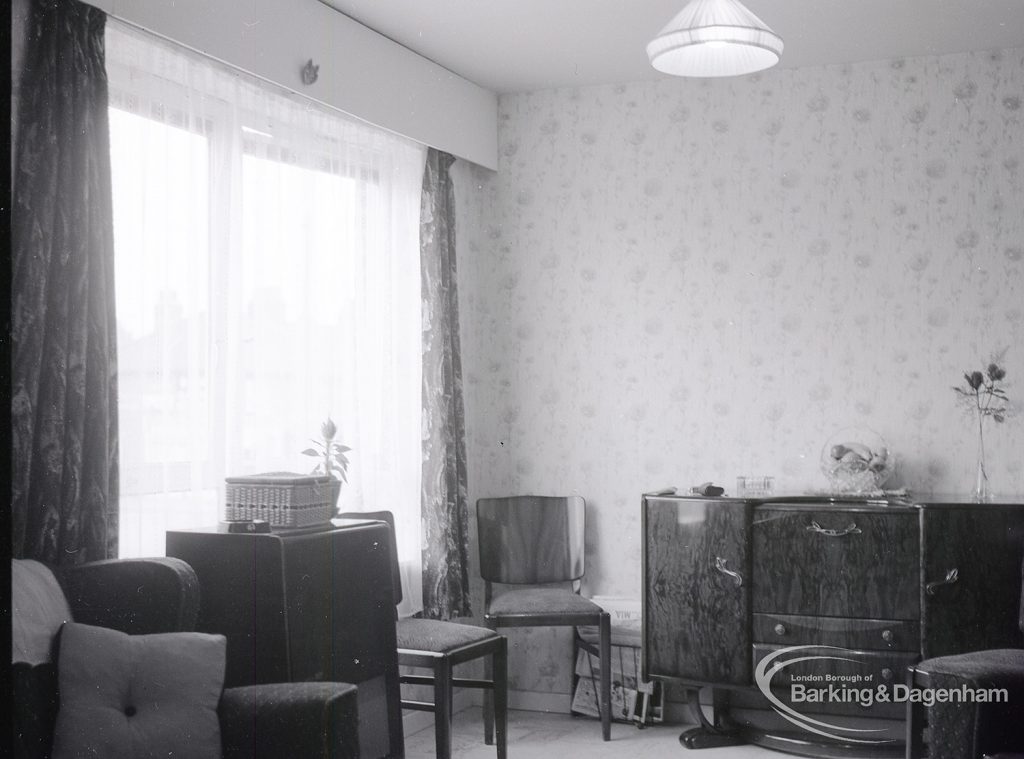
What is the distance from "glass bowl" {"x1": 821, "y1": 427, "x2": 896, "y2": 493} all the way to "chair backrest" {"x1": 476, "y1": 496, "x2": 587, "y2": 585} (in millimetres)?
1071

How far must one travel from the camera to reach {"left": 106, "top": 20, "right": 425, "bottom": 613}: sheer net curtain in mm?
2770

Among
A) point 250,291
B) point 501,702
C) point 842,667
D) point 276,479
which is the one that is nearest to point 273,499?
point 276,479

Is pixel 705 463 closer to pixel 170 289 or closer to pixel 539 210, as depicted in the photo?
pixel 539 210

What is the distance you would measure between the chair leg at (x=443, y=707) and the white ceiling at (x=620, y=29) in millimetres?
2257

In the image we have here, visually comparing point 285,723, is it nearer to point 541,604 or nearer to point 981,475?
point 541,604

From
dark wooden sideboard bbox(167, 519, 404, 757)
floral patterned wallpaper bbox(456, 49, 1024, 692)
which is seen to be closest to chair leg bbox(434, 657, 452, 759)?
dark wooden sideboard bbox(167, 519, 404, 757)

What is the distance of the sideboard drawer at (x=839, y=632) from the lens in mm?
3588

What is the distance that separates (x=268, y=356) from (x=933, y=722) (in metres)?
2.22

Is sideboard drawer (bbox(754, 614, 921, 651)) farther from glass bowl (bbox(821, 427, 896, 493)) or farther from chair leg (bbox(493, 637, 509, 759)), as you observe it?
chair leg (bbox(493, 637, 509, 759))

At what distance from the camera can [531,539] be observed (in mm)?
4402

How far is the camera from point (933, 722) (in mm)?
2512

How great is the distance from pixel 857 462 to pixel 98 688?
2.87 metres

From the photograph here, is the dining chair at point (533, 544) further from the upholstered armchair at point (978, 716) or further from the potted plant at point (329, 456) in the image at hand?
the upholstered armchair at point (978, 716)

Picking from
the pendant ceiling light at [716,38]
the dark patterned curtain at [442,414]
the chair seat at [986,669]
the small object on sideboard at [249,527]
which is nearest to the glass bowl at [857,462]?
the chair seat at [986,669]
